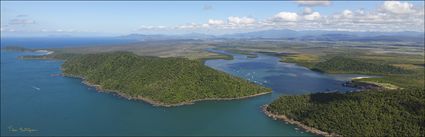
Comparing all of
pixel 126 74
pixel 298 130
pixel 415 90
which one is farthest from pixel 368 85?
pixel 126 74

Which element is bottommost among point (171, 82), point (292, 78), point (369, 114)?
point (369, 114)

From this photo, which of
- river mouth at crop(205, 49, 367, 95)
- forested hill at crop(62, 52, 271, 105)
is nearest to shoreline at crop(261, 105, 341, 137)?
forested hill at crop(62, 52, 271, 105)

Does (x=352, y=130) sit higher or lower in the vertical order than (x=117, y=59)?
Answer: lower

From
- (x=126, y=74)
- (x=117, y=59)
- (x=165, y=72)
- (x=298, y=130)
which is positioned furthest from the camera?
(x=117, y=59)

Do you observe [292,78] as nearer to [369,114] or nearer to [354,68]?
[354,68]

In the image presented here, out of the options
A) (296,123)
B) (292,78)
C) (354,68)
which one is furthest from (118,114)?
(354,68)

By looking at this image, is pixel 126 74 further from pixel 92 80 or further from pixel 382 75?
pixel 382 75

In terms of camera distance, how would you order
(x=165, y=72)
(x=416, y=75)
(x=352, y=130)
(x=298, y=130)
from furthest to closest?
(x=416, y=75), (x=165, y=72), (x=298, y=130), (x=352, y=130)

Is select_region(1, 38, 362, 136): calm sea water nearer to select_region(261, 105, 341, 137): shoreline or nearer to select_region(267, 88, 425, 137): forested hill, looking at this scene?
select_region(261, 105, 341, 137): shoreline
